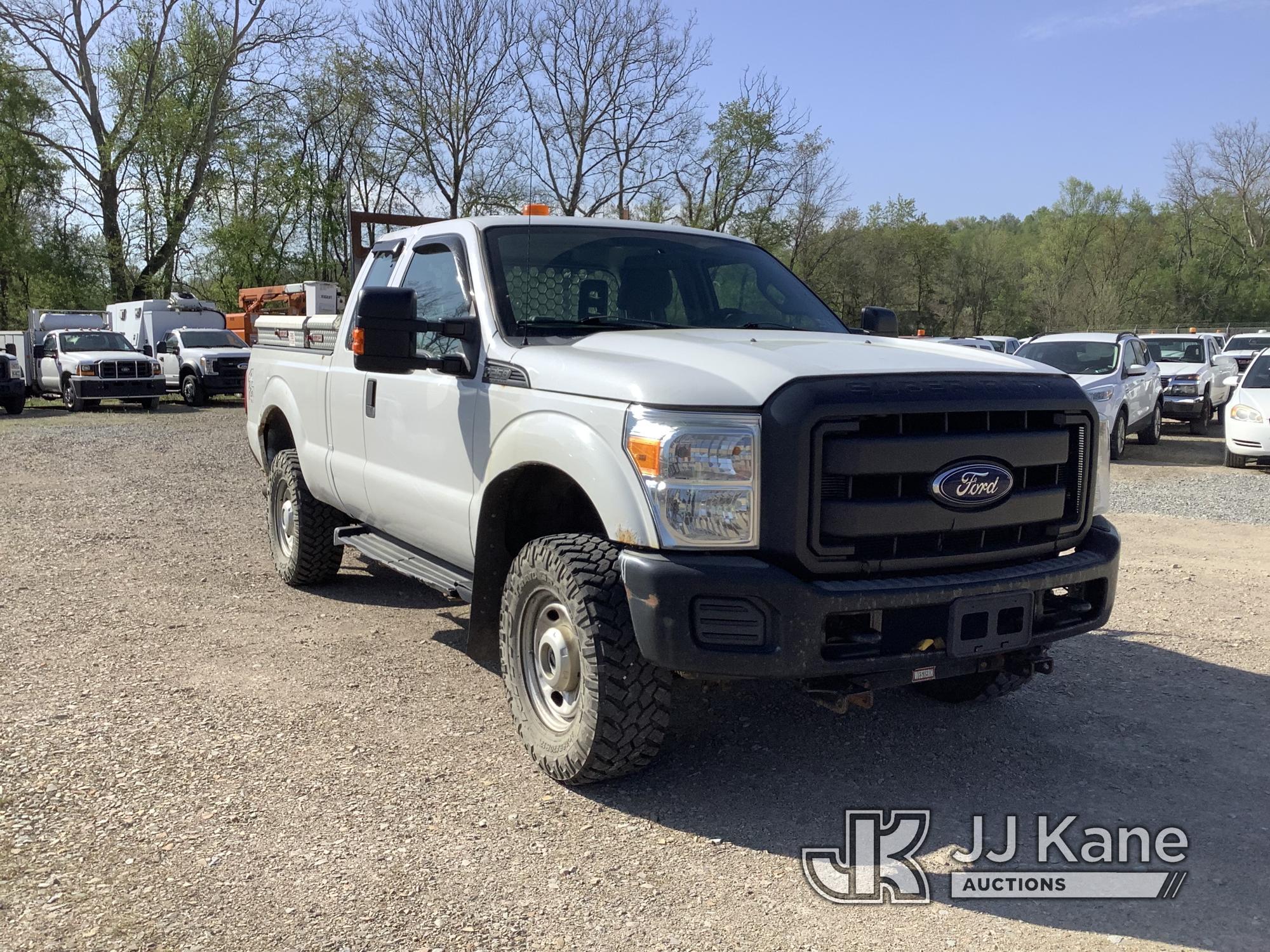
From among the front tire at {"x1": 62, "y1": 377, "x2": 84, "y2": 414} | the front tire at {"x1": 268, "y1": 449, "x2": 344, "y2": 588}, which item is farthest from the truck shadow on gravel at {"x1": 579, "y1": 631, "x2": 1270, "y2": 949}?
the front tire at {"x1": 62, "y1": 377, "x2": 84, "y2": 414}

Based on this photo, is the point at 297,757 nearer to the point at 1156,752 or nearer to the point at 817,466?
the point at 817,466

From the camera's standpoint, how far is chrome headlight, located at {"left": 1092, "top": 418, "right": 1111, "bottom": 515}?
400cm

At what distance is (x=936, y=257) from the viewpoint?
219 ft

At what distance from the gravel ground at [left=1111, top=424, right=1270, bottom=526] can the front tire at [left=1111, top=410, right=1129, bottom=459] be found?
0.61 ft

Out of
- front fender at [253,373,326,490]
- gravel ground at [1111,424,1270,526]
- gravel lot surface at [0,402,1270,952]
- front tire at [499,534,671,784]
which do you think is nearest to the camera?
gravel lot surface at [0,402,1270,952]

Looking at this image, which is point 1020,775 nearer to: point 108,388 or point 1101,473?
point 1101,473

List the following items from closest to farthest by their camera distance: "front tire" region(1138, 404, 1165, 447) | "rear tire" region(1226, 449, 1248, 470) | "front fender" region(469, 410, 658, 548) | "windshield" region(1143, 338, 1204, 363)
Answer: "front fender" region(469, 410, 658, 548), "rear tire" region(1226, 449, 1248, 470), "front tire" region(1138, 404, 1165, 447), "windshield" region(1143, 338, 1204, 363)

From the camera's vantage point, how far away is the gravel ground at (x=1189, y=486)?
1065 centimetres

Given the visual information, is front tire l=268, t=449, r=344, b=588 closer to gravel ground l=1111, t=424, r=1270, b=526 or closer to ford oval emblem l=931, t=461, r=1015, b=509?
ford oval emblem l=931, t=461, r=1015, b=509

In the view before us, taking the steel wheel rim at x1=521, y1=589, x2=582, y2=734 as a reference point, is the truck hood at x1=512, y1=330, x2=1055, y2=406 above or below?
above

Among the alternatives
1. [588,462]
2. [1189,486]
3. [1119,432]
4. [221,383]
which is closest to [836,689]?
[588,462]

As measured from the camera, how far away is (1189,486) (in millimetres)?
12531

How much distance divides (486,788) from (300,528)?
3.14 meters

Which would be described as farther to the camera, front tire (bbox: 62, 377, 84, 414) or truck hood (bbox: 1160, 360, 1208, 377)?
front tire (bbox: 62, 377, 84, 414)
